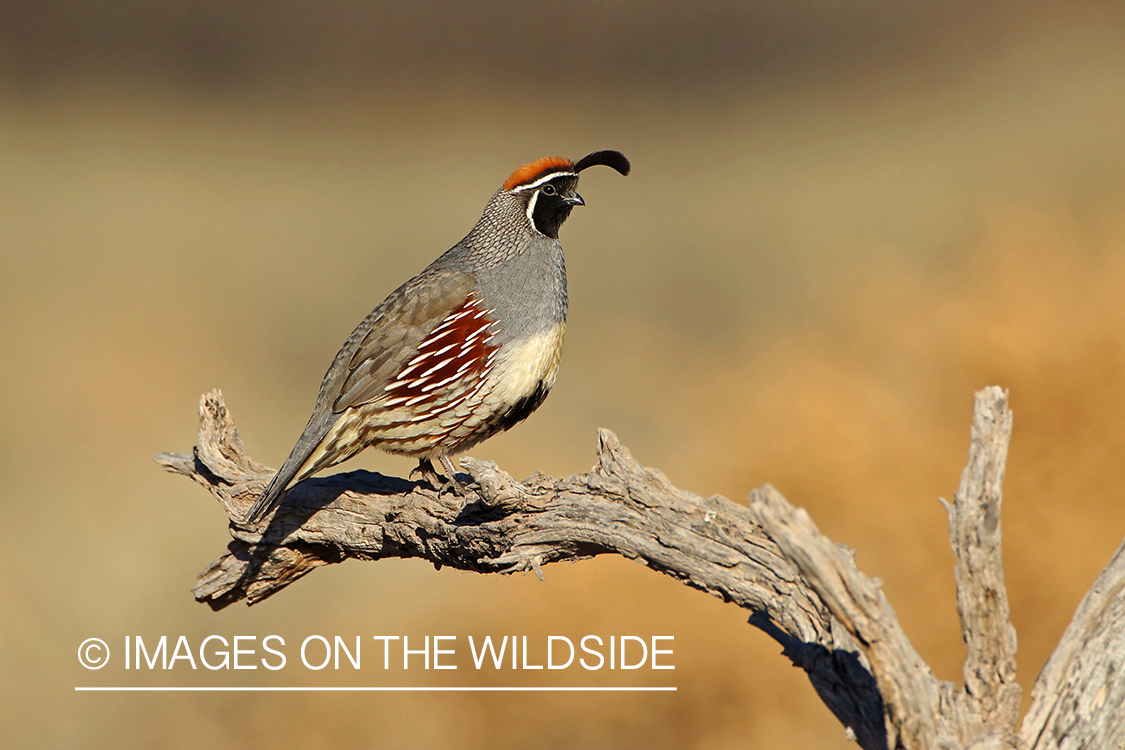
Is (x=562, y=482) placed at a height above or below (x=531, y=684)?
below

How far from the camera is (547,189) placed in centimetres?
374

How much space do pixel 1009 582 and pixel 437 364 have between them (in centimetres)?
487

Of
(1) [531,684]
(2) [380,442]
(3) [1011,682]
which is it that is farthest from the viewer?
(1) [531,684]

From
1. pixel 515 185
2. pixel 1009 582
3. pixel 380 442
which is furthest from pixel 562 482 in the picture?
pixel 1009 582

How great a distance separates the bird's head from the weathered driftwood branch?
→ 114 cm

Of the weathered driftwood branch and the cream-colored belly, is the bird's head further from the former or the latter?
the weathered driftwood branch

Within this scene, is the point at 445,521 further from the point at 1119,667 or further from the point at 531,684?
the point at 531,684

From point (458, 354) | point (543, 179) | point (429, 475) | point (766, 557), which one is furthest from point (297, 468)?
point (766, 557)

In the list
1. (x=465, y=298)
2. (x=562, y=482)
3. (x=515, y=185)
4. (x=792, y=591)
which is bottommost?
(x=792, y=591)

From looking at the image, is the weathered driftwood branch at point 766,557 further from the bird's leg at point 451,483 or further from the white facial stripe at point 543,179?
the white facial stripe at point 543,179

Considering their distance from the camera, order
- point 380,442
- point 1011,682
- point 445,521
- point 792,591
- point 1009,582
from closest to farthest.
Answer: point 1011,682, point 792,591, point 445,521, point 380,442, point 1009,582

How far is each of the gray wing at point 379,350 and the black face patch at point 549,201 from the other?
38 centimetres

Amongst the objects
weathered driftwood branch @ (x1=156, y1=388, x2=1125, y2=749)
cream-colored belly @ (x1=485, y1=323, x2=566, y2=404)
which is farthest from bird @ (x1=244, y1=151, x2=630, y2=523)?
weathered driftwood branch @ (x1=156, y1=388, x2=1125, y2=749)

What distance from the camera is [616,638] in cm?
689
